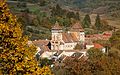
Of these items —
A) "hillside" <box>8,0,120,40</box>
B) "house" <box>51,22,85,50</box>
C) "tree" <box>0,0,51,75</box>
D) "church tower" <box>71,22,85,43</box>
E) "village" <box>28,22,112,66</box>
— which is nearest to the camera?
"tree" <box>0,0,51,75</box>

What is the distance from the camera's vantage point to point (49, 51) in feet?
197

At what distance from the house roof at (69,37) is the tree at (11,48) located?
183 feet

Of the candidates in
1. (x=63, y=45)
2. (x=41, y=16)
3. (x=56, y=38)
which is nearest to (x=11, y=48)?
(x=56, y=38)

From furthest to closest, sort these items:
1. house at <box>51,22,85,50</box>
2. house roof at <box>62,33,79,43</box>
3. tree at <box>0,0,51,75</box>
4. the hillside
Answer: the hillside → house roof at <box>62,33,79,43</box> → house at <box>51,22,85,50</box> → tree at <box>0,0,51,75</box>

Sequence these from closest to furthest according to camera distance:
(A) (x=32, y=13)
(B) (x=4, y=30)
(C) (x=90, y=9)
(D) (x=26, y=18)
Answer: (B) (x=4, y=30)
(D) (x=26, y=18)
(A) (x=32, y=13)
(C) (x=90, y=9)

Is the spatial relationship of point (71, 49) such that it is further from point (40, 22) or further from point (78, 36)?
point (40, 22)

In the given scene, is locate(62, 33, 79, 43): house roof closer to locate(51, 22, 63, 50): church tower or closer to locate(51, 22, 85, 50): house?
locate(51, 22, 85, 50): house

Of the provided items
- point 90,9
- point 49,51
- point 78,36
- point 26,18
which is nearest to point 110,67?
point 49,51

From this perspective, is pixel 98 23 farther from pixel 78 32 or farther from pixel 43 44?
pixel 43 44

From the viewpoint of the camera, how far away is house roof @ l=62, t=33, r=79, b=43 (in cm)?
6421

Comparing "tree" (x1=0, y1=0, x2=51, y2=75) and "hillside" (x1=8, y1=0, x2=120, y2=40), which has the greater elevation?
"tree" (x1=0, y1=0, x2=51, y2=75)

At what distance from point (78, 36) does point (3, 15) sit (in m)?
59.9

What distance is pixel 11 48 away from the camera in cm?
797

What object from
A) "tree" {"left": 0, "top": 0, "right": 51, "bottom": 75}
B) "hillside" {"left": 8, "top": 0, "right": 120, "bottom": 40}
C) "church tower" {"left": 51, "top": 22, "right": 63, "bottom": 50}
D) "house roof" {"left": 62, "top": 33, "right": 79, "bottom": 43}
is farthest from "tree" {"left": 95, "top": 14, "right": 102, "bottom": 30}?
"tree" {"left": 0, "top": 0, "right": 51, "bottom": 75}
